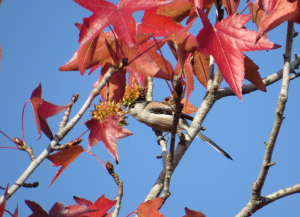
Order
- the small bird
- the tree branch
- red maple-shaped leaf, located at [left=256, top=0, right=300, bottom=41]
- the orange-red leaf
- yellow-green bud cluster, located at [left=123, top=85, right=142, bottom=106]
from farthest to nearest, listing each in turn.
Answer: the small bird
yellow-green bud cluster, located at [left=123, top=85, right=142, bottom=106]
the orange-red leaf
red maple-shaped leaf, located at [left=256, top=0, right=300, bottom=41]
the tree branch

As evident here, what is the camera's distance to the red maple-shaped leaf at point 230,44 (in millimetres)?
1650

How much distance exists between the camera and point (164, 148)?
10.0 feet

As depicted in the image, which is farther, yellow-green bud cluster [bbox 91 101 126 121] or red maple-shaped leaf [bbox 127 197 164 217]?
yellow-green bud cluster [bbox 91 101 126 121]

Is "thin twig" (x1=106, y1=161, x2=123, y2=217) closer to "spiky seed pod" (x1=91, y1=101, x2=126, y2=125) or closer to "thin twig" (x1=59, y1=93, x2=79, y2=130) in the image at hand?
"spiky seed pod" (x1=91, y1=101, x2=126, y2=125)

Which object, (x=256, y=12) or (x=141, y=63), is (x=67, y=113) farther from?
(x=256, y=12)

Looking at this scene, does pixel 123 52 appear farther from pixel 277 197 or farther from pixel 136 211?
pixel 277 197

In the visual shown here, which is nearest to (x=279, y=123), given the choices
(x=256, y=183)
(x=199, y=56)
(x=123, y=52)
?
(x=256, y=183)

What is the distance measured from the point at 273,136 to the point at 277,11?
28.6 inches

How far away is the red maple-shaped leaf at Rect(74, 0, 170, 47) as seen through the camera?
1378 millimetres

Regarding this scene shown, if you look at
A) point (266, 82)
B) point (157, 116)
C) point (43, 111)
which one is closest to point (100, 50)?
point (43, 111)

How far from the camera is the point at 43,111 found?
164 cm


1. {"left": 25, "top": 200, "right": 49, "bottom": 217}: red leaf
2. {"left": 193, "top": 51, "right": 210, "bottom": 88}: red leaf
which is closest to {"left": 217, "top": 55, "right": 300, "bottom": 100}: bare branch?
{"left": 193, "top": 51, "right": 210, "bottom": 88}: red leaf

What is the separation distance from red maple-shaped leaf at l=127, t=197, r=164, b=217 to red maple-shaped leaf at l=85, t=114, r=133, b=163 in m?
0.41

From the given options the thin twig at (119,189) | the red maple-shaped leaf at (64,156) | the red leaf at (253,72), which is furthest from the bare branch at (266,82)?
the red maple-shaped leaf at (64,156)
